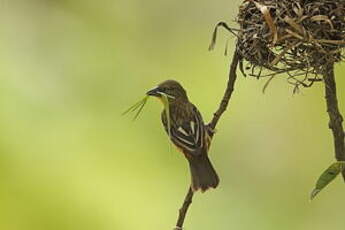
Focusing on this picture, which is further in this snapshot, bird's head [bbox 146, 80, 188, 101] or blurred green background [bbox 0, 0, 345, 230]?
blurred green background [bbox 0, 0, 345, 230]

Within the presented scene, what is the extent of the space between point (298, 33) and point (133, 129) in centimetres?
143

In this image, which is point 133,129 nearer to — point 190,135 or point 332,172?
point 190,135

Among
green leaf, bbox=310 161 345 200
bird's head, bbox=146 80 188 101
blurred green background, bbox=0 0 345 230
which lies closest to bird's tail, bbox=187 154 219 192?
bird's head, bbox=146 80 188 101

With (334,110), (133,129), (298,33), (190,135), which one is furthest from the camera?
(133,129)

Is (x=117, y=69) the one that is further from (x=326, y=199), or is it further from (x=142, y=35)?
(x=326, y=199)

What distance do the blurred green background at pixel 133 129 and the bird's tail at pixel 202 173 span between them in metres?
0.92

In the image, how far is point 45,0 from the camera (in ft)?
10.1

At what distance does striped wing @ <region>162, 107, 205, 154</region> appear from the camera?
185 cm

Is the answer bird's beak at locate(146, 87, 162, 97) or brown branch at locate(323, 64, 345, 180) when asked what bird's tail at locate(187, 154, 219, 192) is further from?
brown branch at locate(323, 64, 345, 180)

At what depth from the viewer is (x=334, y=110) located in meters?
1.72

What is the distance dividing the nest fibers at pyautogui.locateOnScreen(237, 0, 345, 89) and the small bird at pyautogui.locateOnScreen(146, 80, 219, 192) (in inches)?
9.5

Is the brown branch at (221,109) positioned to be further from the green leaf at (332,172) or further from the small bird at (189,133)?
the green leaf at (332,172)

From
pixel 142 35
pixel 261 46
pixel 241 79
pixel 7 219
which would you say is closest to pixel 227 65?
pixel 241 79

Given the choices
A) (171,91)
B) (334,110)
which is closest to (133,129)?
(171,91)
